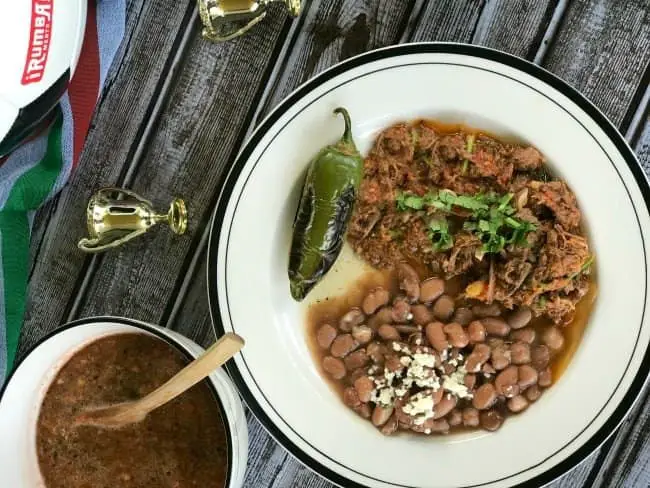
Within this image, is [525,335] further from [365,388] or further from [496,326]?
[365,388]

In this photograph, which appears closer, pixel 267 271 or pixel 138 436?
pixel 138 436

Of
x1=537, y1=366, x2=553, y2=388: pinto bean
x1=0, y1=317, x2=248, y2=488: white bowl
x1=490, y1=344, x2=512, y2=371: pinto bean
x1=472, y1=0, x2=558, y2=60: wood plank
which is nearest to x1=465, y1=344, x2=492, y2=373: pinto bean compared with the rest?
x1=490, y1=344, x2=512, y2=371: pinto bean

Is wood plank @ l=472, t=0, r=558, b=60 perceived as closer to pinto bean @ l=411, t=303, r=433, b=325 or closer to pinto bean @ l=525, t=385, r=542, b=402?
pinto bean @ l=411, t=303, r=433, b=325

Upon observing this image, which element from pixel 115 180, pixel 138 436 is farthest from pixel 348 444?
pixel 115 180

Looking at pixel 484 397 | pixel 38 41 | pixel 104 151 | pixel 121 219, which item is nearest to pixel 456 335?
pixel 484 397

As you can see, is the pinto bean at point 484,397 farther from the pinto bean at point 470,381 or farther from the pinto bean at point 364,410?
the pinto bean at point 364,410

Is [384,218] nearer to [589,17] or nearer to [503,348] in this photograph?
[503,348]

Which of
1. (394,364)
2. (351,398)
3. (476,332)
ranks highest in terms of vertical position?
(476,332)
